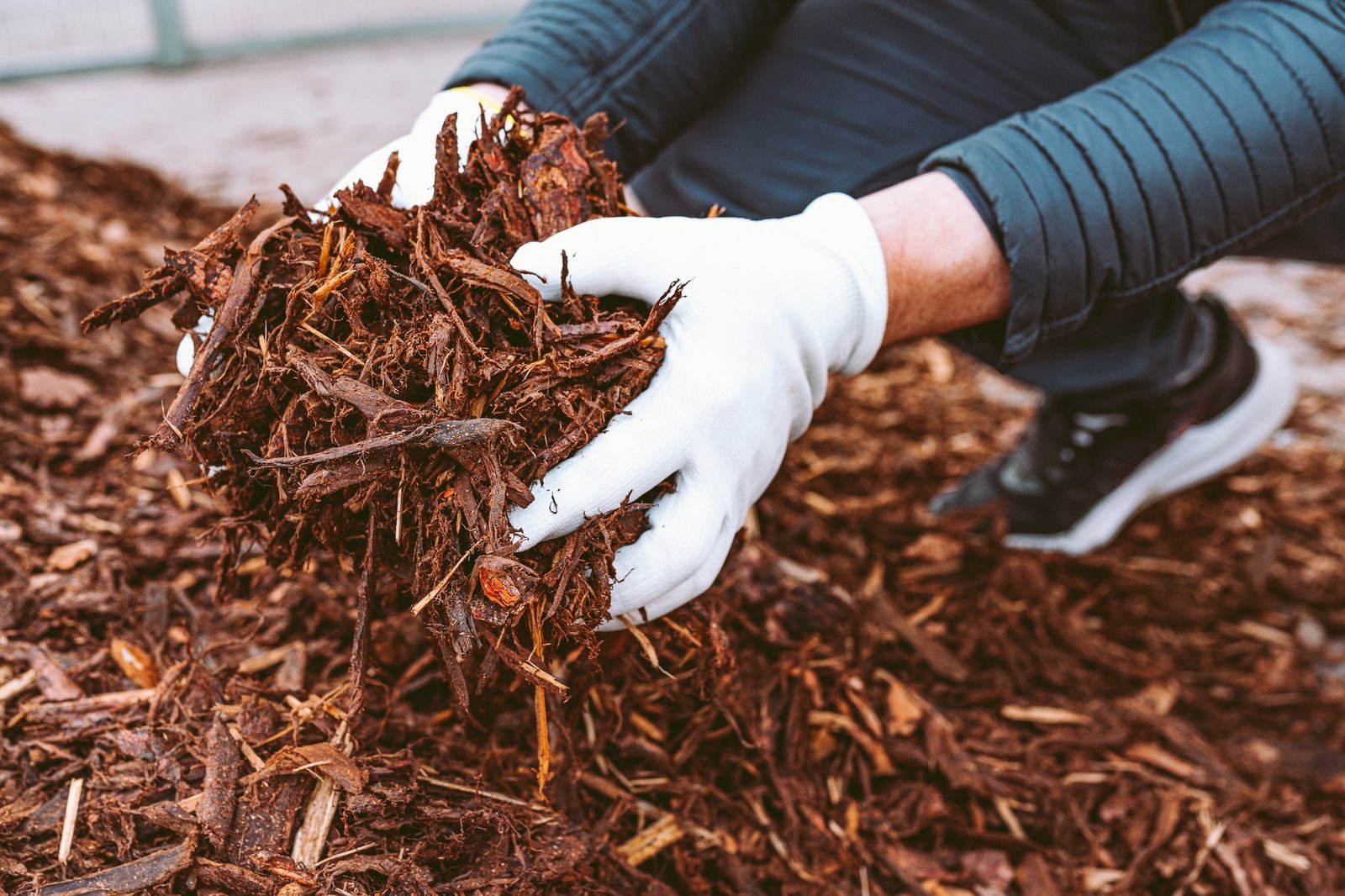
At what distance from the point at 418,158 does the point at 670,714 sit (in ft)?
3.14

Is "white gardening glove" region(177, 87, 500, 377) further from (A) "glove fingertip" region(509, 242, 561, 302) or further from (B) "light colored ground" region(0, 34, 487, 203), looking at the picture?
(B) "light colored ground" region(0, 34, 487, 203)

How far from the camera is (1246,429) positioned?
98.2 inches

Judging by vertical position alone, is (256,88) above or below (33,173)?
below

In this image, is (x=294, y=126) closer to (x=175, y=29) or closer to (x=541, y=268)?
(x=175, y=29)

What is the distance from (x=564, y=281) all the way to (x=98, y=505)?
116 cm

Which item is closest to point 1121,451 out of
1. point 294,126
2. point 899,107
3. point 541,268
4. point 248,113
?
point 899,107

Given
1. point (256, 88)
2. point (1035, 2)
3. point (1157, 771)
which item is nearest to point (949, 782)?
point (1157, 771)

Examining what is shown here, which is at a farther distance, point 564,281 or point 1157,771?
point 1157,771

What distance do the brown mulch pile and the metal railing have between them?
4073mm

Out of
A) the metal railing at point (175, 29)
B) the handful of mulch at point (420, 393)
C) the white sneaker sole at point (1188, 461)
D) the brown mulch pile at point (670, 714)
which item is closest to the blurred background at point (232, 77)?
the metal railing at point (175, 29)

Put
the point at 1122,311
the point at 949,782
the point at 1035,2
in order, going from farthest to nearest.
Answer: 1. the point at 1122,311
2. the point at 1035,2
3. the point at 949,782

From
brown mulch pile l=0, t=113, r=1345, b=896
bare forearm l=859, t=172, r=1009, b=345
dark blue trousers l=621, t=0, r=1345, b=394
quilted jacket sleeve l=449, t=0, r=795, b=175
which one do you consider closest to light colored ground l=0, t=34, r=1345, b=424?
dark blue trousers l=621, t=0, r=1345, b=394

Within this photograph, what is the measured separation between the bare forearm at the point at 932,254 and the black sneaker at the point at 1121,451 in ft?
3.27

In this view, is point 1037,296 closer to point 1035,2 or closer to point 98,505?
point 1035,2
